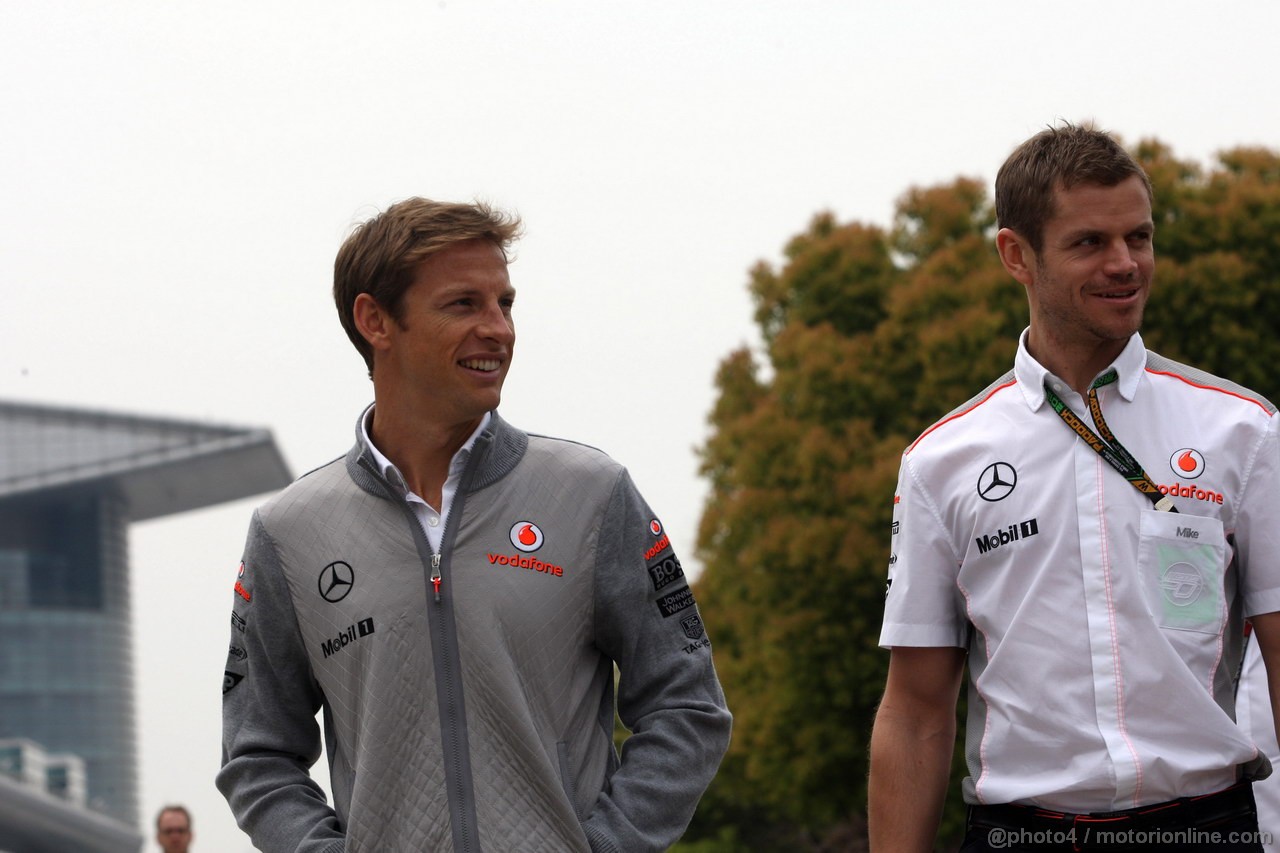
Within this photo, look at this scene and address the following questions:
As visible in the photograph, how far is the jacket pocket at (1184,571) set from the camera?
4.06 m

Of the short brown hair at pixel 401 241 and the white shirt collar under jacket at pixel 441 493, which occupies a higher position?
the short brown hair at pixel 401 241

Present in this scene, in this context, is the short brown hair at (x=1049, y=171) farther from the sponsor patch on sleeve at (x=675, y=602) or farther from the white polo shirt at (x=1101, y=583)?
the sponsor patch on sleeve at (x=675, y=602)

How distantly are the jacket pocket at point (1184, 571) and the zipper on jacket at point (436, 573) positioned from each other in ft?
4.91

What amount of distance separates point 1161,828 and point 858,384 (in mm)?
24140

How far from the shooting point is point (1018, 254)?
4480mm

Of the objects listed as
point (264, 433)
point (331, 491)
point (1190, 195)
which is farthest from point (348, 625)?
point (264, 433)

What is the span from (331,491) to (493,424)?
41 cm

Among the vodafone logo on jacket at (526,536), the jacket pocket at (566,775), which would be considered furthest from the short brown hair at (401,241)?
the jacket pocket at (566,775)

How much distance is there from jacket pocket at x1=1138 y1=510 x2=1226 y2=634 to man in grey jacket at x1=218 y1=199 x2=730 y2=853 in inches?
39.5

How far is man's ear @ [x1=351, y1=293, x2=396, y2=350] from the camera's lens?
4.53 meters

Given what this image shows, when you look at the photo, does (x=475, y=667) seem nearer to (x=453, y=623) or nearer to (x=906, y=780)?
(x=453, y=623)

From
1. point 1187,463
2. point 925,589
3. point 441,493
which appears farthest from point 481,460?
point 1187,463

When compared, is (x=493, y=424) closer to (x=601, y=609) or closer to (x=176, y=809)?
(x=601, y=609)

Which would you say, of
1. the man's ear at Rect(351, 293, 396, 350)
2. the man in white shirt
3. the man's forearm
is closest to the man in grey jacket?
the man's ear at Rect(351, 293, 396, 350)
